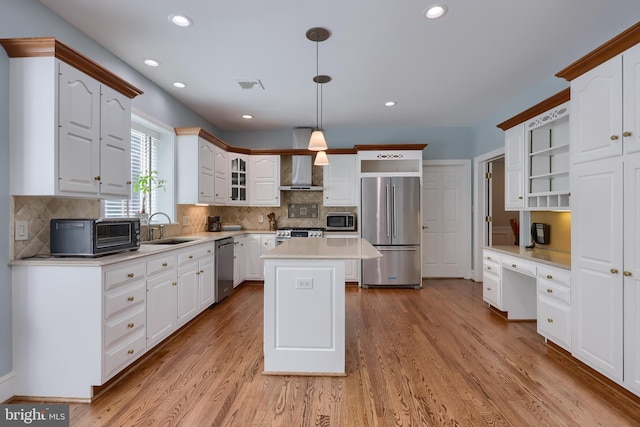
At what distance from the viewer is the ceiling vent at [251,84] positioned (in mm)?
3531

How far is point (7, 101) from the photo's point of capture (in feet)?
6.44

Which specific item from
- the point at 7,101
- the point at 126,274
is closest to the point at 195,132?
the point at 7,101

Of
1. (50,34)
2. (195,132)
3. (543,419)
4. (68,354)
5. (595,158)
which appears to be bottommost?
(543,419)

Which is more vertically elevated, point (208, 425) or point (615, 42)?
point (615, 42)

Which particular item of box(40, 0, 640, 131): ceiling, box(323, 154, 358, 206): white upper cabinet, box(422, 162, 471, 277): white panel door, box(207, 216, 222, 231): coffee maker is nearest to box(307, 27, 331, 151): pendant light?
box(40, 0, 640, 131): ceiling

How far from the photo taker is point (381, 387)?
7.02 feet

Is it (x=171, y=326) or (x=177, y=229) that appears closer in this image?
(x=171, y=326)

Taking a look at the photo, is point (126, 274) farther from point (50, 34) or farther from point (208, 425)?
point (50, 34)

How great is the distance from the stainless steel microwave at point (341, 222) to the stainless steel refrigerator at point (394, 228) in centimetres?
37

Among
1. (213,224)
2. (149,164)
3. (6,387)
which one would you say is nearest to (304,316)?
(6,387)

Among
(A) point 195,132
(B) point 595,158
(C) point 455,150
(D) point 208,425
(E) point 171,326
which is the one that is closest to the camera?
(D) point 208,425

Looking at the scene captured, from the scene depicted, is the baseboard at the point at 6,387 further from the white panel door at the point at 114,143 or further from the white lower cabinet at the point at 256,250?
the white lower cabinet at the point at 256,250

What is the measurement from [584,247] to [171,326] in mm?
3546

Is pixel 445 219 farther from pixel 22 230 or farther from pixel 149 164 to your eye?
pixel 22 230
